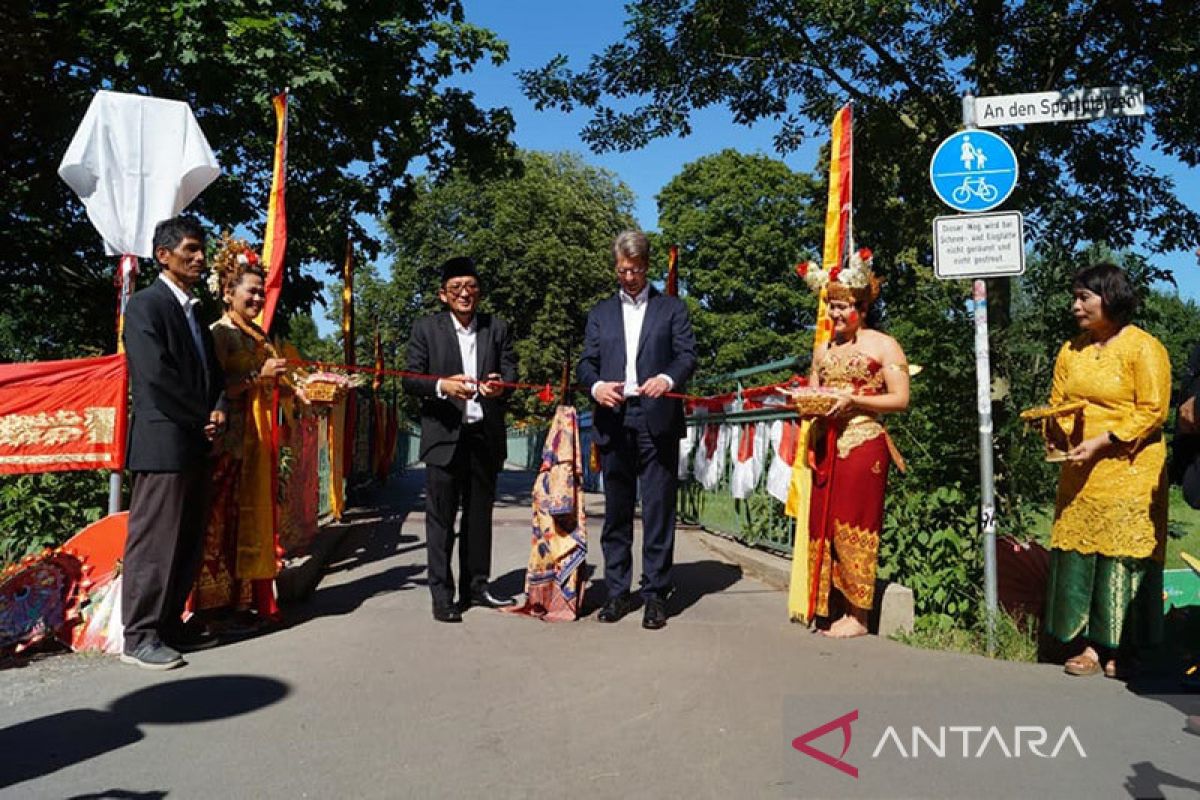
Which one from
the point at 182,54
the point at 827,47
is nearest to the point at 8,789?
the point at 827,47

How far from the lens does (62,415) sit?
16.7ft

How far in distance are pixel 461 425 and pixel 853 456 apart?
2.32 metres

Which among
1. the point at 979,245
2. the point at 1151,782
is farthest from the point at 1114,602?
the point at 979,245

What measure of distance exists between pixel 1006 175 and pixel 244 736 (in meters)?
4.71

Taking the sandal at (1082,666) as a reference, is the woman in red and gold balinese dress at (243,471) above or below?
above

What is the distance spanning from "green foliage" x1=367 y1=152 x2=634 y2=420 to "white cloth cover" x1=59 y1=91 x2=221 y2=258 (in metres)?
27.8

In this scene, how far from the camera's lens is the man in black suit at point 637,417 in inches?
215

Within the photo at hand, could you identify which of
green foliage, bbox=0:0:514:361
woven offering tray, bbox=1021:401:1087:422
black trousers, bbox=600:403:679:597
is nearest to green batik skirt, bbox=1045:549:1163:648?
woven offering tray, bbox=1021:401:1087:422

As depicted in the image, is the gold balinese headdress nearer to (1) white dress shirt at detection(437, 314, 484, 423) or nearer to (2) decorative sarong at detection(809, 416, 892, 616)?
(1) white dress shirt at detection(437, 314, 484, 423)

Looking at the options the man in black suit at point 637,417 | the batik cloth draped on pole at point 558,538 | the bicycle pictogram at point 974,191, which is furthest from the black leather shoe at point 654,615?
the bicycle pictogram at point 974,191

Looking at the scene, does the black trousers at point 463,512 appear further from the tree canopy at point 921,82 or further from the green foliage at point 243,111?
the green foliage at point 243,111

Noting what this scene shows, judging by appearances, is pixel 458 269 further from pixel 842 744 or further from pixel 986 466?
pixel 842 744

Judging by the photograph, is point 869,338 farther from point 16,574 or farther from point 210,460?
point 16,574

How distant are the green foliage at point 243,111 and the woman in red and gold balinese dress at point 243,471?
25.4ft
